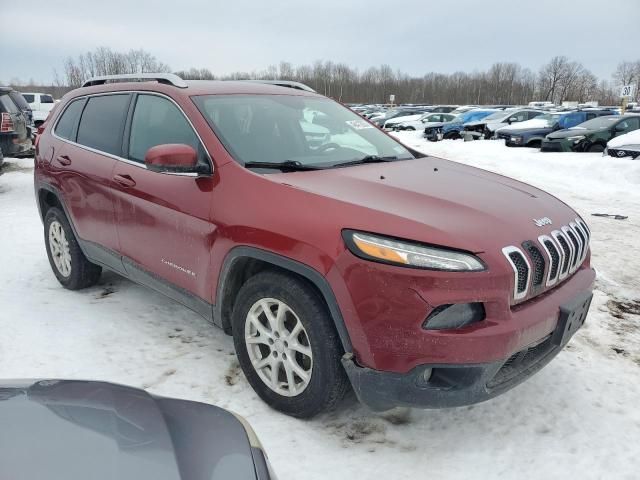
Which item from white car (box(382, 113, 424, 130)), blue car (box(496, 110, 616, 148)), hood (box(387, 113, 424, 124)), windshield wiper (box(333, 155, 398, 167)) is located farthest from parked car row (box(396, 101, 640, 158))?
windshield wiper (box(333, 155, 398, 167))

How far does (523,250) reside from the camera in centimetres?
228

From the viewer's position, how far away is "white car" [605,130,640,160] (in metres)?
12.7

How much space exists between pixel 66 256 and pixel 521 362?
3.77 m

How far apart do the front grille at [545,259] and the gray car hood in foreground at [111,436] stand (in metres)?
1.36

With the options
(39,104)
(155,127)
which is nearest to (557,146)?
(155,127)

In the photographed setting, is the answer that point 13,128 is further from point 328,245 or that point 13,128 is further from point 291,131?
point 328,245

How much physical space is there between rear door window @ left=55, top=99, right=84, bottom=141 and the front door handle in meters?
1.03

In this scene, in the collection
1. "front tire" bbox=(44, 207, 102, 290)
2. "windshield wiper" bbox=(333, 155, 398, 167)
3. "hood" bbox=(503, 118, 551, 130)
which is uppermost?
"windshield wiper" bbox=(333, 155, 398, 167)

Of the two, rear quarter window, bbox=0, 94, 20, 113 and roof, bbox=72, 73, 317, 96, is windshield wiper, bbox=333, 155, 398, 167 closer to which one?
roof, bbox=72, 73, 317, 96

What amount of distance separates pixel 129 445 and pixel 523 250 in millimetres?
1763

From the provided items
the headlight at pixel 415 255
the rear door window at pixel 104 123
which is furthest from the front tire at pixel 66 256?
the headlight at pixel 415 255

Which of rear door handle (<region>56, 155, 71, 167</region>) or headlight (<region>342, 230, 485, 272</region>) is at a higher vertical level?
rear door handle (<region>56, 155, 71, 167</region>)

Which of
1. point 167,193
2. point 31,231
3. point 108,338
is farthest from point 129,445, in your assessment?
point 31,231

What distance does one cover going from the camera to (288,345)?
2.54 m
